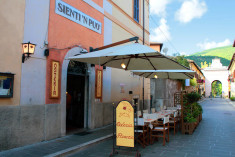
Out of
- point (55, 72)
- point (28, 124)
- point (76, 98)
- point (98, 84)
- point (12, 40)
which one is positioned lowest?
point (28, 124)

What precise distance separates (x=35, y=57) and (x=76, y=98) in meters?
3.63

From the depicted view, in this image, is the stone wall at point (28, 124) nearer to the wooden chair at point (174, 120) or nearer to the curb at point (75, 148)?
the curb at point (75, 148)

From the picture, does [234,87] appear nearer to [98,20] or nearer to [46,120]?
[98,20]

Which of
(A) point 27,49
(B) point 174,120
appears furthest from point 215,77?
(A) point 27,49

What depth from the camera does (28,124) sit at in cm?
587

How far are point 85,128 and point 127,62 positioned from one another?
10.7ft

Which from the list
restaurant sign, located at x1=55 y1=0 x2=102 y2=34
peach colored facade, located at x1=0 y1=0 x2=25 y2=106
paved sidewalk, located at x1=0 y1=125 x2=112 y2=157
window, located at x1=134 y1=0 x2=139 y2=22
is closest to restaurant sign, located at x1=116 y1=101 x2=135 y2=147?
paved sidewalk, located at x1=0 y1=125 x2=112 y2=157

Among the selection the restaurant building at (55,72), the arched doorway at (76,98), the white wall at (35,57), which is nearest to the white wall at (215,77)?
the restaurant building at (55,72)

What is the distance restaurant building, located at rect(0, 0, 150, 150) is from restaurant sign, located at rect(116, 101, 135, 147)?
246 centimetres

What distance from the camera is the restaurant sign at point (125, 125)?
5.23 m

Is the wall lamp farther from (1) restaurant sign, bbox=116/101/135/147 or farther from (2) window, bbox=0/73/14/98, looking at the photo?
(1) restaurant sign, bbox=116/101/135/147

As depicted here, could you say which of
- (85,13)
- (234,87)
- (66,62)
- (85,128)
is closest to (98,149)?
(85,128)

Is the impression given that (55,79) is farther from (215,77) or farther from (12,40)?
(215,77)

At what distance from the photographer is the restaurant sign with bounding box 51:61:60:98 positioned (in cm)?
673
